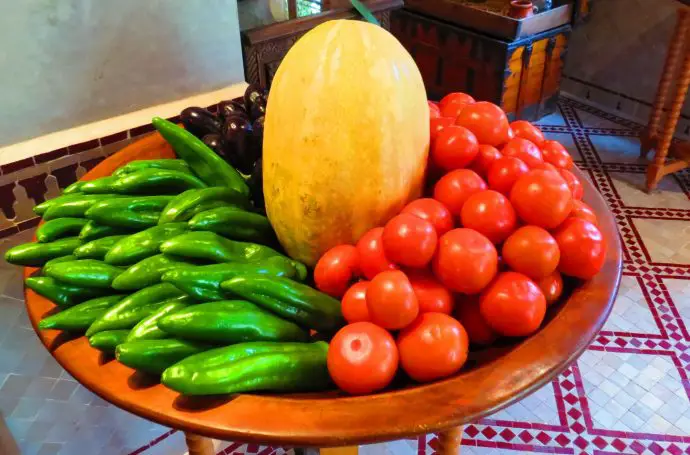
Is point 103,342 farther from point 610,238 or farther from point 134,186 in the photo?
point 610,238

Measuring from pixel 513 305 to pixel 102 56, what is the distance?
0.83 m

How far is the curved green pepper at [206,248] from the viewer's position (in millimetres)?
687

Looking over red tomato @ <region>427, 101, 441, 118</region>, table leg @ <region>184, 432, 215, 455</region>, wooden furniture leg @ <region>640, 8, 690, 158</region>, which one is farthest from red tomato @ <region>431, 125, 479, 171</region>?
wooden furniture leg @ <region>640, 8, 690, 158</region>

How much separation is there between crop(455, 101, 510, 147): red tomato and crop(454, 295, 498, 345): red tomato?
242 millimetres

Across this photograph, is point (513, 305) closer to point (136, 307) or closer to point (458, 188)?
point (458, 188)

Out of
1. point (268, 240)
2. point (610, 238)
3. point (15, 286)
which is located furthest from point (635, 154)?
point (15, 286)

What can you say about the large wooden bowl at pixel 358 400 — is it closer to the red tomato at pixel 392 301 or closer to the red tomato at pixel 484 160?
the red tomato at pixel 392 301

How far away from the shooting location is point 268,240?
2.77ft

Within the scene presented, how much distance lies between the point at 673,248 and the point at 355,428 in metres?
1.96

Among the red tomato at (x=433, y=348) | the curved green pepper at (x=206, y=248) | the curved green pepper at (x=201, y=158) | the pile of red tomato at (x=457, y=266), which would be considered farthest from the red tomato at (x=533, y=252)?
the curved green pepper at (x=201, y=158)

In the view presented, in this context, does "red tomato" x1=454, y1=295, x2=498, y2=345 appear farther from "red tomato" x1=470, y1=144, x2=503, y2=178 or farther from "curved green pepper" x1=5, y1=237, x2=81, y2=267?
"curved green pepper" x1=5, y1=237, x2=81, y2=267

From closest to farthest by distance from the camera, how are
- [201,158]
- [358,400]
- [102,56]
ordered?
1. [358,400]
2. [201,158]
3. [102,56]

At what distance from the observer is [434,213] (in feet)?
2.24

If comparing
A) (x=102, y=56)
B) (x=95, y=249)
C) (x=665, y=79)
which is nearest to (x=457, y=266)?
(x=95, y=249)
